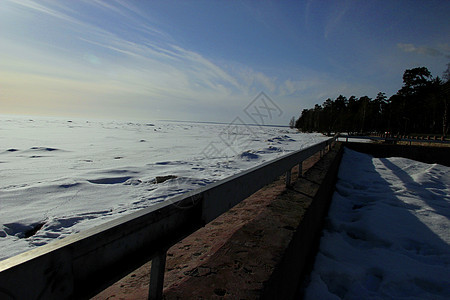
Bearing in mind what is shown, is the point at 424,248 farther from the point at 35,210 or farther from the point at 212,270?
the point at 35,210

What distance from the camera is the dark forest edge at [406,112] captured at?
4139 centimetres

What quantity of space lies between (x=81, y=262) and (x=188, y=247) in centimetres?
129

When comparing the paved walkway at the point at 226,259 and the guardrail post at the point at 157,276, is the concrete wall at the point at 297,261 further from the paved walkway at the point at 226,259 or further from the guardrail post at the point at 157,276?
the guardrail post at the point at 157,276

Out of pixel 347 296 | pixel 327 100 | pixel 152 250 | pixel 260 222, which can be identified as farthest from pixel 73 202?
pixel 327 100

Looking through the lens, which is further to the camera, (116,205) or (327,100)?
(327,100)

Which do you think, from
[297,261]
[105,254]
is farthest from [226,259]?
[105,254]

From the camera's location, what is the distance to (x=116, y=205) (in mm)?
4551

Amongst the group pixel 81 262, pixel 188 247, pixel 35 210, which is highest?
pixel 81 262

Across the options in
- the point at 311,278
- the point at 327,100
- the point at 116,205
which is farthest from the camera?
the point at 327,100

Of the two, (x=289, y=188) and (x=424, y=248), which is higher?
(x=289, y=188)

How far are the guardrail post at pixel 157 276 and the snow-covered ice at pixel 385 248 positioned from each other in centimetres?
146

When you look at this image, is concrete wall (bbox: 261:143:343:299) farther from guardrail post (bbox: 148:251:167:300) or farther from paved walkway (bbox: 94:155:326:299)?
guardrail post (bbox: 148:251:167:300)

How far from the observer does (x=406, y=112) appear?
5075 centimetres

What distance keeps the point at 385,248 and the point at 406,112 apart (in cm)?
6072
